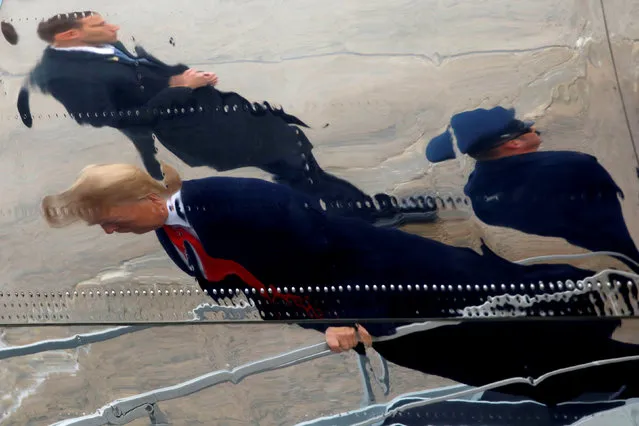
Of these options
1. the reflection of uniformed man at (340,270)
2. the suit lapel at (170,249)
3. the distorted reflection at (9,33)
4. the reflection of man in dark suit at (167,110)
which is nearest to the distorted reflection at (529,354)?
the reflection of uniformed man at (340,270)

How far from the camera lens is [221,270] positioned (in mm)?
1894

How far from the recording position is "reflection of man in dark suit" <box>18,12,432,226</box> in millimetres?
1809

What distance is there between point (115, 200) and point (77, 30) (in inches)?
19.0

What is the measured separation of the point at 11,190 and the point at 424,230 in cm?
118

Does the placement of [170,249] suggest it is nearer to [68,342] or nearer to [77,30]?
[68,342]

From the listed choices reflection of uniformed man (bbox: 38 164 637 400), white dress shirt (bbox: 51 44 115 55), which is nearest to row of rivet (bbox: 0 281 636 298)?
reflection of uniformed man (bbox: 38 164 637 400)

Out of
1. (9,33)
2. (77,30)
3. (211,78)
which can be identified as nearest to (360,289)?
(211,78)

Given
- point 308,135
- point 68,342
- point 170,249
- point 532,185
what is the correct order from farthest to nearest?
point 68,342 < point 170,249 < point 308,135 < point 532,185

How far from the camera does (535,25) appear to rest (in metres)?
1.67

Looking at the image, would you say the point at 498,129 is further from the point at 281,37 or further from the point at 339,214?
the point at 281,37

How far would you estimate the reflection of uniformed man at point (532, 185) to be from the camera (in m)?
1.66

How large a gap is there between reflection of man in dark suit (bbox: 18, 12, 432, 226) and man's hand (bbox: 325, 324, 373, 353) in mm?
312

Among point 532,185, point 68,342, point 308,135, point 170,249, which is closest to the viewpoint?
point 532,185

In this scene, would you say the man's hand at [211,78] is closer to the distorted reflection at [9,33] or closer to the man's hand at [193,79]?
the man's hand at [193,79]
